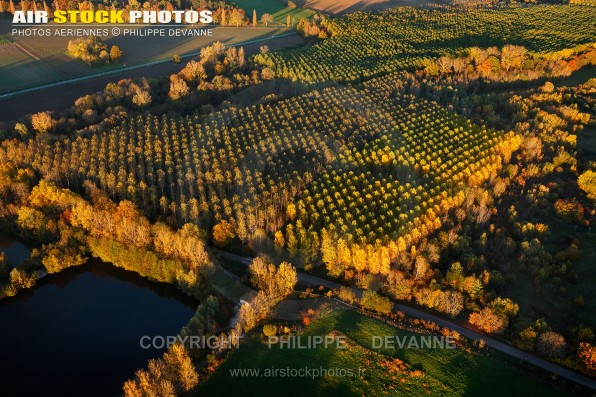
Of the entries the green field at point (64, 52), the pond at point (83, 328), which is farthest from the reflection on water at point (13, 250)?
the green field at point (64, 52)

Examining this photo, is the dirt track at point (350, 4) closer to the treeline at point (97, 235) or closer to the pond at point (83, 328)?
the treeline at point (97, 235)

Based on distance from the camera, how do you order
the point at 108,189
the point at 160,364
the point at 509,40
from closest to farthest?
the point at 160,364 < the point at 108,189 < the point at 509,40

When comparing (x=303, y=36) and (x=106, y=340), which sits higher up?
(x=303, y=36)

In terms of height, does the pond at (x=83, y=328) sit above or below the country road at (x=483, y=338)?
below

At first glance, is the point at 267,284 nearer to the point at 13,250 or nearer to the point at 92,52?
the point at 13,250

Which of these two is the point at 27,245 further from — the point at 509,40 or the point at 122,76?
the point at 509,40

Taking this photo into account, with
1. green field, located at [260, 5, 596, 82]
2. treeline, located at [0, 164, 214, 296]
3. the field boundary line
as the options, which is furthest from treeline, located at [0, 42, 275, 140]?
treeline, located at [0, 164, 214, 296]

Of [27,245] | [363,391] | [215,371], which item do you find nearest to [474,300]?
[363,391]

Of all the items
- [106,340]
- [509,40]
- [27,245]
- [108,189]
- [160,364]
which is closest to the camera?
[160,364]
